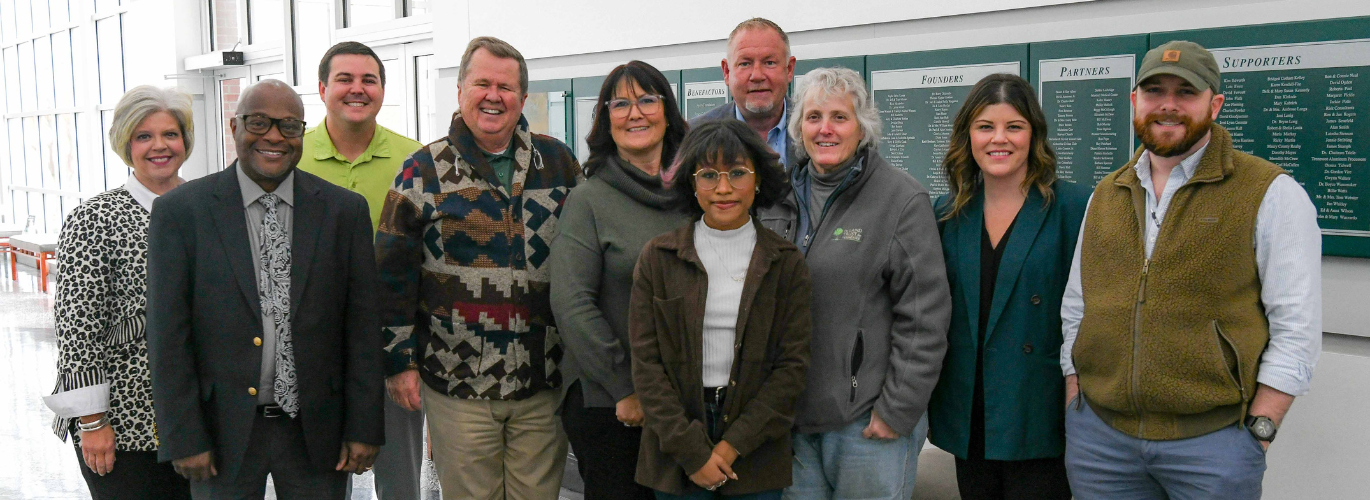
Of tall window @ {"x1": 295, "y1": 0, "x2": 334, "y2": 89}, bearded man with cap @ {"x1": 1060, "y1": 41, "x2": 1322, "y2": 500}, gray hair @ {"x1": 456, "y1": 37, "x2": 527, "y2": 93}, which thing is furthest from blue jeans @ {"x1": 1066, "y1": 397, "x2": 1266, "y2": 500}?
tall window @ {"x1": 295, "y1": 0, "x2": 334, "y2": 89}

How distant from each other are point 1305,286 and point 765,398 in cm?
119

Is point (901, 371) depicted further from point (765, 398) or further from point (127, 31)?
point (127, 31)

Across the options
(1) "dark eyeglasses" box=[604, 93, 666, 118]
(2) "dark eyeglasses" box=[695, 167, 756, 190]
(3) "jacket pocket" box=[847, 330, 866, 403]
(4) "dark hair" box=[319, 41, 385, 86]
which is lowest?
(3) "jacket pocket" box=[847, 330, 866, 403]

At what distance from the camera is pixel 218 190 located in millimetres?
2500

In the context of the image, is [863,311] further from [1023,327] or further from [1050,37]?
[1050,37]

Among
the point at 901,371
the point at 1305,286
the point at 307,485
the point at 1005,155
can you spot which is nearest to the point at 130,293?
the point at 307,485

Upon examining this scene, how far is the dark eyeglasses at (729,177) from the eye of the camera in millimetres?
2385

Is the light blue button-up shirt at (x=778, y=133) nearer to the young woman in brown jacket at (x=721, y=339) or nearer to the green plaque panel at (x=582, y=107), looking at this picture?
the young woman in brown jacket at (x=721, y=339)

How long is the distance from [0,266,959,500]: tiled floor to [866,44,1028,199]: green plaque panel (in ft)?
3.53

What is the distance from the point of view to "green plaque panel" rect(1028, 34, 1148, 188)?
3021 millimetres

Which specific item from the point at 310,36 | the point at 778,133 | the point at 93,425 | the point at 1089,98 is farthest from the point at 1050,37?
the point at 310,36

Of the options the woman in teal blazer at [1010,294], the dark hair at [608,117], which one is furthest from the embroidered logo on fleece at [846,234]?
the dark hair at [608,117]

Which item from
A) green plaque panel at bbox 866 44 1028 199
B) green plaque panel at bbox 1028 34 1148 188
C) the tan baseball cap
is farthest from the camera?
green plaque panel at bbox 866 44 1028 199

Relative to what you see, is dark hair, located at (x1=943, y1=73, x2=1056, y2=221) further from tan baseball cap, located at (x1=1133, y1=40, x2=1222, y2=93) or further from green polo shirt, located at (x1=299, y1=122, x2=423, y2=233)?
green polo shirt, located at (x1=299, y1=122, x2=423, y2=233)
